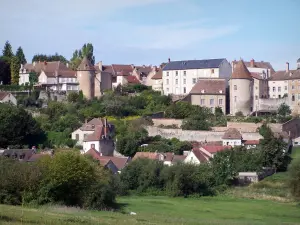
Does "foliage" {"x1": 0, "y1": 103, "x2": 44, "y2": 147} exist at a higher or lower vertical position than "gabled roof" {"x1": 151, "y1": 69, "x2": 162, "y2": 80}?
lower

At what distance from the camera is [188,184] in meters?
47.6

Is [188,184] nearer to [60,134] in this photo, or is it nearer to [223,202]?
[223,202]

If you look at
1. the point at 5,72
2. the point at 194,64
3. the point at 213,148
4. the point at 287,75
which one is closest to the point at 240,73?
the point at 287,75

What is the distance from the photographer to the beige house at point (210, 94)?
64000mm

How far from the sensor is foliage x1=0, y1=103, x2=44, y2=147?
185ft

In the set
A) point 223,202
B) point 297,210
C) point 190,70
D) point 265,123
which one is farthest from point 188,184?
point 190,70

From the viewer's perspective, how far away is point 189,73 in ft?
230

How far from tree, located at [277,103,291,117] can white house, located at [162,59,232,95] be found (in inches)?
286

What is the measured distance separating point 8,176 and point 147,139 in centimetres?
2277

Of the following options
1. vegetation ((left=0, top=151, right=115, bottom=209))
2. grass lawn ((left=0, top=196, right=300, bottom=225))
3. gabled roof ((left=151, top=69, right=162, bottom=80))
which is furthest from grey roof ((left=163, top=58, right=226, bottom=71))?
vegetation ((left=0, top=151, right=115, bottom=209))

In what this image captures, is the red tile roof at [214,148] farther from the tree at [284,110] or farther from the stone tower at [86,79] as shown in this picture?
the stone tower at [86,79]

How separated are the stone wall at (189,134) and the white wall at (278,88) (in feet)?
40.2

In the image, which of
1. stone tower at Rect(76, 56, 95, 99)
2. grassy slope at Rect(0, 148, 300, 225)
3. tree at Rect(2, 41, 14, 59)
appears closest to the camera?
grassy slope at Rect(0, 148, 300, 225)

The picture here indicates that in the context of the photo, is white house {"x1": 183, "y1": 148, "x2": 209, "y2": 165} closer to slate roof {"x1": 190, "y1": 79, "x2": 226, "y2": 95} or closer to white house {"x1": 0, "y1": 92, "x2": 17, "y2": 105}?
slate roof {"x1": 190, "y1": 79, "x2": 226, "y2": 95}
